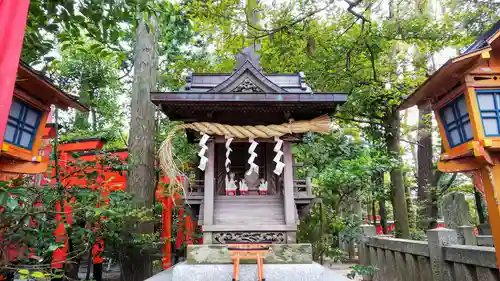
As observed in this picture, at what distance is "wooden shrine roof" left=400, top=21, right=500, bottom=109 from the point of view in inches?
139

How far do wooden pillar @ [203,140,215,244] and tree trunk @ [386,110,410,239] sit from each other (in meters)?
7.14

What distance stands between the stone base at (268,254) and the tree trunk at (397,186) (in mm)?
6716

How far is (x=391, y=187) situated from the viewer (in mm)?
10820

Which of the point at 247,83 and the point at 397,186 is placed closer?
the point at 247,83

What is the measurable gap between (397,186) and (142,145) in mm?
8547

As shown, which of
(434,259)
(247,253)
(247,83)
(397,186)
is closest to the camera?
(247,253)

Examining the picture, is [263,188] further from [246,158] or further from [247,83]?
[247,83]

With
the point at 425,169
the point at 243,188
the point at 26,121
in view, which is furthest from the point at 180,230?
the point at 425,169

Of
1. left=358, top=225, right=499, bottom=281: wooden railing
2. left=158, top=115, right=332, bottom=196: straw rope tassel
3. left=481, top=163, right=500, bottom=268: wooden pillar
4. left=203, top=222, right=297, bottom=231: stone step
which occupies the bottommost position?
left=358, top=225, right=499, bottom=281: wooden railing

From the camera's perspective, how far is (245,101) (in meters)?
4.83

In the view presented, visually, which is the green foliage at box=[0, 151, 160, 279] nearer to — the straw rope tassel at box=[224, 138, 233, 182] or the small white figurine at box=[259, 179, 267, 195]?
the straw rope tassel at box=[224, 138, 233, 182]

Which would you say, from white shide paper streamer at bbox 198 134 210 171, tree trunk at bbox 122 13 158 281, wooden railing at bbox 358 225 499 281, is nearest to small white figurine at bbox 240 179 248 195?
white shide paper streamer at bbox 198 134 210 171

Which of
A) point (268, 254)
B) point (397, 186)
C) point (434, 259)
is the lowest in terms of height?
point (434, 259)

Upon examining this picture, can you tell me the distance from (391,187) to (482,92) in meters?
7.83
